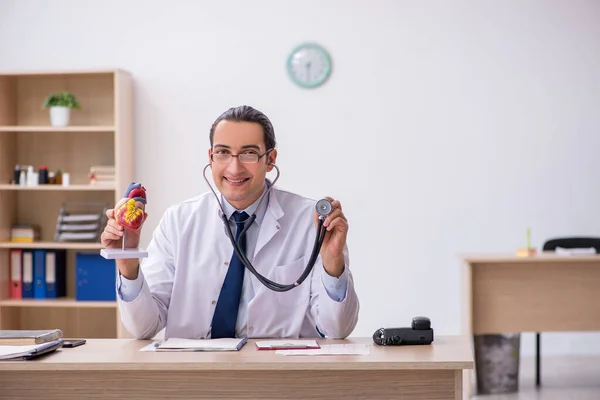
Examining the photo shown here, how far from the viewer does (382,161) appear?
5520 mm

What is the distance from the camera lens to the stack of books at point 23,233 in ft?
17.7

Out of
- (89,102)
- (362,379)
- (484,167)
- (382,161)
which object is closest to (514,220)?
(484,167)

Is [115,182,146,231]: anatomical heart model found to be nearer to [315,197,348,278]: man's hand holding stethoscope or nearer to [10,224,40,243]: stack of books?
[315,197,348,278]: man's hand holding stethoscope

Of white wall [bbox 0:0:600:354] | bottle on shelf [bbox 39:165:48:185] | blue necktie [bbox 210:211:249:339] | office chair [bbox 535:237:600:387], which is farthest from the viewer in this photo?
white wall [bbox 0:0:600:354]

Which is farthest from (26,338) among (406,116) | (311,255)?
(406,116)

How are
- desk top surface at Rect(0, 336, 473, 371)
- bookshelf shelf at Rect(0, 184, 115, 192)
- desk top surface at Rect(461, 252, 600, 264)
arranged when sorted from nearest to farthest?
desk top surface at Rect(0, 336, 473, 371) < desk top surface at Rect(461, 252, 600, 264) < bookshelf shelf at Rect(0, 184, 115, 192)

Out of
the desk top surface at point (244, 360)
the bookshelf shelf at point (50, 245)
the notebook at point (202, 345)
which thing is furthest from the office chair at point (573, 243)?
the notebook at point (202, 345)

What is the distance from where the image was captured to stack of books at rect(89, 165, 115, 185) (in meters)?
5.26

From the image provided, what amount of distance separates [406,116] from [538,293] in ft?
5.05

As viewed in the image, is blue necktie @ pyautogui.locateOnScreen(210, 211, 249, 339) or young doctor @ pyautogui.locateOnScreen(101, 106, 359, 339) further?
blue necktie @ pyautogui.locateOnScreen(210, 211, 249, 339)

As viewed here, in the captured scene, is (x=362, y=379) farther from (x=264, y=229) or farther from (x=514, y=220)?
(x=514, y=220)

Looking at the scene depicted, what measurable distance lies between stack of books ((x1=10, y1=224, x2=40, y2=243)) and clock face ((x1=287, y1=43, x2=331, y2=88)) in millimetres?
1987

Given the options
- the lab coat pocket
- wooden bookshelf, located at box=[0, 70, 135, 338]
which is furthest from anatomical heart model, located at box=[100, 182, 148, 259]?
wooden bookshelf, located at box=[0, 70, 135, 338]

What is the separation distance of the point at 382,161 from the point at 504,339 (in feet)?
4.94
